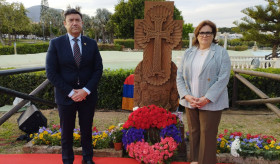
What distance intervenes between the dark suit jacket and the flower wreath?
2.50 feet

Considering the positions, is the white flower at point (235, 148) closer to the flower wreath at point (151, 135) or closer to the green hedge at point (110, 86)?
the flower wreath at point (151, 135)

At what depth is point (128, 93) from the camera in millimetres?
5691

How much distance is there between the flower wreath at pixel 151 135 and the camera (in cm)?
271

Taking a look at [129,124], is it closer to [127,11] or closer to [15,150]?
[15,150]

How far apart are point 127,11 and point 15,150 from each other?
36933 millimetres

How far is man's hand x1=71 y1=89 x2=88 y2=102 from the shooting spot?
238 cm

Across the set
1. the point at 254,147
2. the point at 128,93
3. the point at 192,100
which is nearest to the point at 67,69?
the point at 192,100

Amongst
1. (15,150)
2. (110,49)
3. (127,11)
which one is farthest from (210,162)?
(127,11)

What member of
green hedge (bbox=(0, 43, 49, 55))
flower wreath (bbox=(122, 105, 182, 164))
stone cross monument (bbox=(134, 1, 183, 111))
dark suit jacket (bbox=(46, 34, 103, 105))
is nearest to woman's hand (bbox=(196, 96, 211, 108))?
flower wreath (bbox=(122, 105, 182, 164))

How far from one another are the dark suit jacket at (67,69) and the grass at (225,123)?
1.83 m

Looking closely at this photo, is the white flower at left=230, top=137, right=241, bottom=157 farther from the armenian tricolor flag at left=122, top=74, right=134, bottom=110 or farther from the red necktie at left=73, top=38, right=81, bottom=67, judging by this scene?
the armenian tricolor flag at left=122, top=74, right=134, bottom=110

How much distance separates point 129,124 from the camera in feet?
10.1

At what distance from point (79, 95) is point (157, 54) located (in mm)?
1596

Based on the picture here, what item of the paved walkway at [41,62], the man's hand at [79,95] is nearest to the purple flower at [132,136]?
the man's hand at [79,95]
